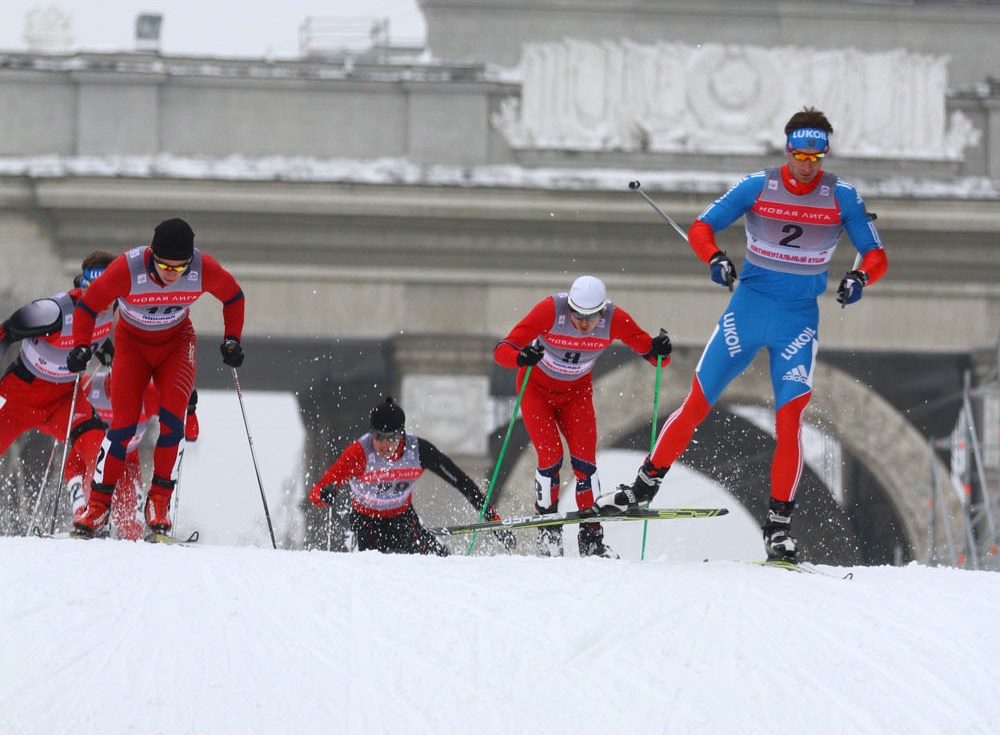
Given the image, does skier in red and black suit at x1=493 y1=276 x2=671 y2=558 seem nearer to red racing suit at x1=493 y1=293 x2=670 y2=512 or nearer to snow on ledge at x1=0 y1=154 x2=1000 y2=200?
red racing suit at x1=493 y1=293 x2=670 y2=512

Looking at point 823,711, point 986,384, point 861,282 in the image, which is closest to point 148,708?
point 823,711

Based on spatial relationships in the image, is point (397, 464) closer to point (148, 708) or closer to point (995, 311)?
point (148, 708)

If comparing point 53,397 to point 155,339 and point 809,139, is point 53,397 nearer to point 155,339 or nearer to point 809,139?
point 155,339

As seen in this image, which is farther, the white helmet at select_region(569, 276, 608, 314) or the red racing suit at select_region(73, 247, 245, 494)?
the white helmet at select_region(569, 276, 608, 314)

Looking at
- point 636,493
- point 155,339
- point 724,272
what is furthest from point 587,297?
point 155,339

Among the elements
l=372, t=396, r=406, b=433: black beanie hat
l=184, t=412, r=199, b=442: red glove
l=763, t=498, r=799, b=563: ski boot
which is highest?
l=763, t=498, r=799, b=563: ski boot

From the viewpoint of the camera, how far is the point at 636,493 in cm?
750

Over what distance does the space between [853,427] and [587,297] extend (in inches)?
424

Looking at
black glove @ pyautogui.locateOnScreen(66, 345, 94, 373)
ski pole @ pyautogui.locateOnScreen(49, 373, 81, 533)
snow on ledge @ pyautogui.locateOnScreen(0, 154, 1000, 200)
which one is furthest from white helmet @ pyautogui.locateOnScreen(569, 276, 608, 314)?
snow on ledge @ pyautogui.locateOnScreen(0, 154, 1000, 200)

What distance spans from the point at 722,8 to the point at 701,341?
3.85 m

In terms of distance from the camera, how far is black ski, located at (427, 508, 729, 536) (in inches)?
301

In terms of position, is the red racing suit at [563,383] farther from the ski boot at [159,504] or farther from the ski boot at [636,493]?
the ski boot at [159,504]

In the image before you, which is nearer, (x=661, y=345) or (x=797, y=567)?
(x=797, y=567)

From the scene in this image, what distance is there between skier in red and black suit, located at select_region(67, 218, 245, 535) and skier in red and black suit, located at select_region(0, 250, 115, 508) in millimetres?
1230
